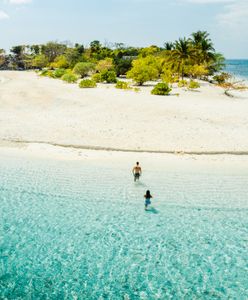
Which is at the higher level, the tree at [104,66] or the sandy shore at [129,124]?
the tree at [104,66]

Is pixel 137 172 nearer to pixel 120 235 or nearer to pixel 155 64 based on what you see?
pixel 120 235

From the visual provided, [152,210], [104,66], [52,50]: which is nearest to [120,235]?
[152,210]

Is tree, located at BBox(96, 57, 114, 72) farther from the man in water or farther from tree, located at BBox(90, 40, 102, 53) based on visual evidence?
the man in water

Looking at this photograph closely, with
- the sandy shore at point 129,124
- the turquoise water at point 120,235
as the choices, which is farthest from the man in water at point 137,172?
the sandy shore at point 129,124

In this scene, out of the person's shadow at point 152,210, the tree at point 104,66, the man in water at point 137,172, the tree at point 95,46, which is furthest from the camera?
the tree at point 95,46

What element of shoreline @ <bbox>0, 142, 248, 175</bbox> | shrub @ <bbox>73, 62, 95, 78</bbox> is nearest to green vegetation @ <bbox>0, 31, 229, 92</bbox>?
shrub @ <bbox>73, 62, 95, 78</bbox>

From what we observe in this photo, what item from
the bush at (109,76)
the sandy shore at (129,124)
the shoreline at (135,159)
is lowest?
the shoreline at (135,159)

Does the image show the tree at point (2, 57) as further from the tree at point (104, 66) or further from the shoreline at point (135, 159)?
the shoreline at point (135, 159)
